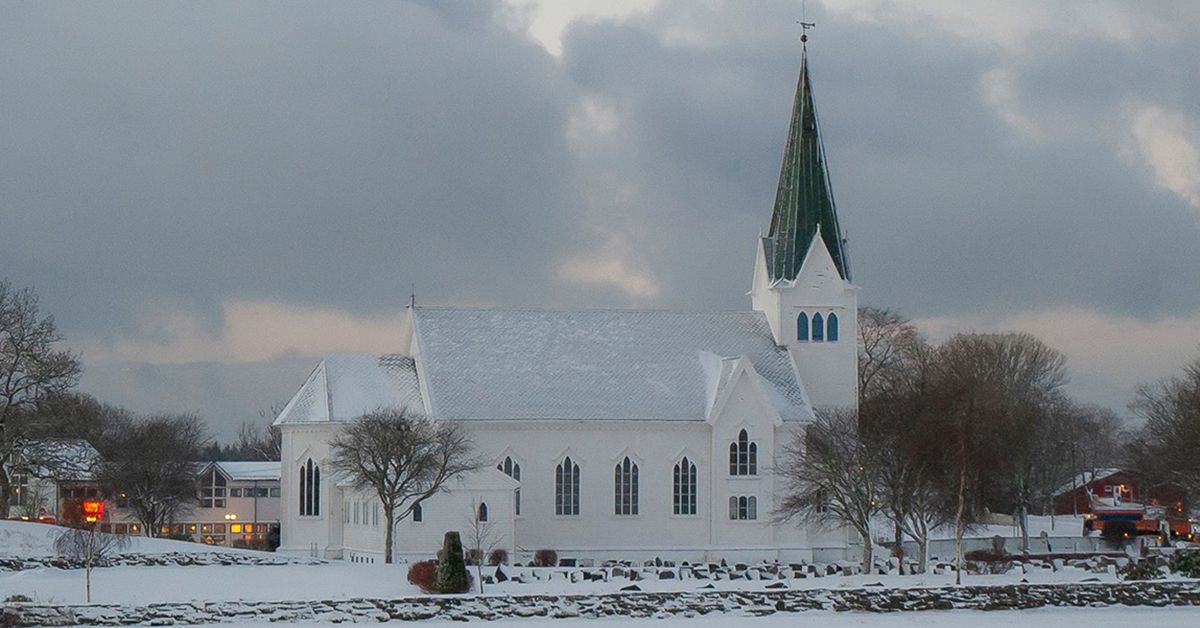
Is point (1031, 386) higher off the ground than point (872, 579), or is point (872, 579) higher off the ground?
point (1031, 386)

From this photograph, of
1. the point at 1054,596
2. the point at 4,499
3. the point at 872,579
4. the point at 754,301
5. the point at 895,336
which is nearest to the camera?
the point at 1054,596

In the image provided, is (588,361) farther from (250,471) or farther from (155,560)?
(250,471)

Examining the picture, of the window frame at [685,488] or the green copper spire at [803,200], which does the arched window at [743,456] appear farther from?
the green copper spire at [803,200]

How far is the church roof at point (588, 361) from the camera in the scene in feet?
208

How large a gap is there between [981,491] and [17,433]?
33213 mm

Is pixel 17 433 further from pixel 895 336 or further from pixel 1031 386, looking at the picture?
pixel 1031 386

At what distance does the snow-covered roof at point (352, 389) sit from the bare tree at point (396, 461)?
376 cm

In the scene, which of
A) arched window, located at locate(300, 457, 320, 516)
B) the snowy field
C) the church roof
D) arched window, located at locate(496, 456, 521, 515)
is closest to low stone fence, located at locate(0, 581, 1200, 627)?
the snowy field

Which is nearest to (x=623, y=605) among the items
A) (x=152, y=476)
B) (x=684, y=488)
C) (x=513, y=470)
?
(x=513, y=470)

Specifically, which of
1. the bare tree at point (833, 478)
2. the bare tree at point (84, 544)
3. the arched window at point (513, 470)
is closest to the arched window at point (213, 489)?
the arched window at point (513, 470)

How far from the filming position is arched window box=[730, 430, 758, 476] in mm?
63875

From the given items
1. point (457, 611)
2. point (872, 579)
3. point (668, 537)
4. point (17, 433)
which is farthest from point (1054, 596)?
point (17, 433)

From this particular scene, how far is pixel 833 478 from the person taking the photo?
57.2 m

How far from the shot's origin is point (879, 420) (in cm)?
5809
